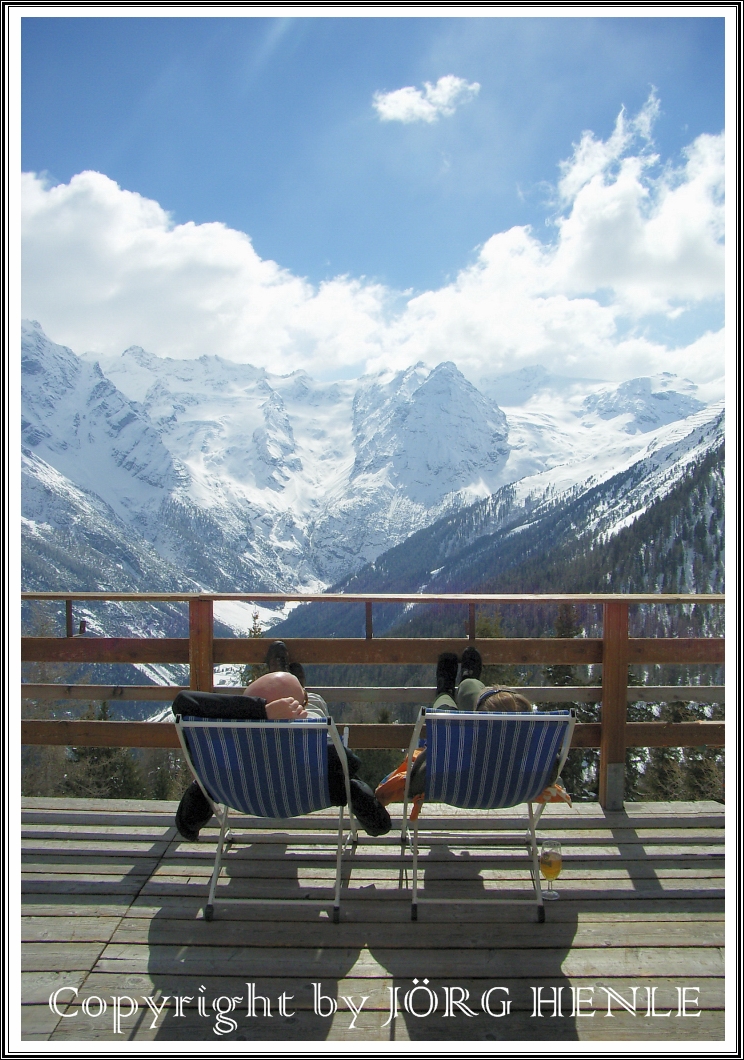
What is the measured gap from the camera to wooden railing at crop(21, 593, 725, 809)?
4031mm

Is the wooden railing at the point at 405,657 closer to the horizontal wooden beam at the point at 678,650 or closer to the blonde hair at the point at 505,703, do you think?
the horizontal wooden beam at the point at 678,650

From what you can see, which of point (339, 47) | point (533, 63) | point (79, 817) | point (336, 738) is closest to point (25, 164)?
point (339, 47)

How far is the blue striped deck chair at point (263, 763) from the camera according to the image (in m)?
2.75

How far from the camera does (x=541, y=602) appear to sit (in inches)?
157

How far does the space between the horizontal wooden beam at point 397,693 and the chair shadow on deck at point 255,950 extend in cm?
105

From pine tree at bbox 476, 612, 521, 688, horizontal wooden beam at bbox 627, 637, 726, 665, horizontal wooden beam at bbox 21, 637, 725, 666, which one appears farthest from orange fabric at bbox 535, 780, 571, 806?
pine tree at bbox 476, 612, 521, 688

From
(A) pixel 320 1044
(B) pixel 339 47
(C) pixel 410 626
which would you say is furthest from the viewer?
(C) pixel 410 626

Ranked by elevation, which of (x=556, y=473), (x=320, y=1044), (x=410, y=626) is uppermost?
(x=556, y=473)

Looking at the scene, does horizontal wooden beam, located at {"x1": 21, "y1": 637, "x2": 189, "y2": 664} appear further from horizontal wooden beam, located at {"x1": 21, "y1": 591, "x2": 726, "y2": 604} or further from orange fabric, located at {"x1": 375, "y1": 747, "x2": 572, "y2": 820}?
orange fabric, located at {"x1": 375, "y1": 747, "x2": 572, "y2": 820}

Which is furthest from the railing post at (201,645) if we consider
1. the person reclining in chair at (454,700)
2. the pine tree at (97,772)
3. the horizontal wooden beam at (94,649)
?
the pine tree at (97,772)

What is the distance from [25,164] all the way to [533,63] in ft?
9.61

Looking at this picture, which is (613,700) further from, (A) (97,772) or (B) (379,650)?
(A) (97,772)

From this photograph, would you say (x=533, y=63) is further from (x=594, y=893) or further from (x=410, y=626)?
(x=410, y=626)

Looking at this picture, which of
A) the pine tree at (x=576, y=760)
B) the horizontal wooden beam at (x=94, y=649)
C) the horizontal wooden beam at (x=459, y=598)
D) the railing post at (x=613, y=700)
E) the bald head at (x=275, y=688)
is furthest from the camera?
the pine tree at (x=576, y=760)
